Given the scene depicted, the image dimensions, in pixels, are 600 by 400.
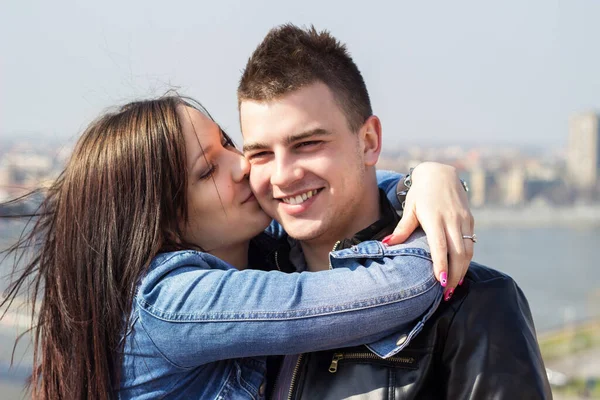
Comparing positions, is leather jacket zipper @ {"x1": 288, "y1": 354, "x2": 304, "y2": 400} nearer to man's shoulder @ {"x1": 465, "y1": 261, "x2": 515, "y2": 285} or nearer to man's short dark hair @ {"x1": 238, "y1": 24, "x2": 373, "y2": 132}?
man's shoulder @ {"x1": 465, "y1": 261, "x2": 515, "y2": 285}

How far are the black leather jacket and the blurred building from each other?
4784 centimetres

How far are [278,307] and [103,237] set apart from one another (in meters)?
0.36

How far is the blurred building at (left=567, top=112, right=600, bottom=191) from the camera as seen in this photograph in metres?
46.5

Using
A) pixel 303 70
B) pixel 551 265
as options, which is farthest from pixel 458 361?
pixel 551 265

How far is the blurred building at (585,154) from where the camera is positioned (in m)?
46.5

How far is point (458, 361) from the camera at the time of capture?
3.82 ft

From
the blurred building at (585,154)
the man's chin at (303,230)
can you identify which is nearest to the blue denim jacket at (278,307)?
the man's chin at (303,230)

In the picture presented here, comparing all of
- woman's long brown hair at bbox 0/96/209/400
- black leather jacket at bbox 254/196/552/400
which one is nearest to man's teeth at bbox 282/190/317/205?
woman's long brown hair at bbox 0/96/209/400

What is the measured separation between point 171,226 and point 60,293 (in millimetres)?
225

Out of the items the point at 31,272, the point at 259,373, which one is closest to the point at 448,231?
the point at 259,373

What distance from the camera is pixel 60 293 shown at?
4.33 feet

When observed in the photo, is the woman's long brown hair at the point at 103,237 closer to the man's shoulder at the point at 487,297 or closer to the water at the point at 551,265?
the man's shoulder at the point at 487,297

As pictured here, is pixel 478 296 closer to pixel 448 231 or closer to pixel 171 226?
pixel 448 231

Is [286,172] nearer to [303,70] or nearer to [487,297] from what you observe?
[303,70]
